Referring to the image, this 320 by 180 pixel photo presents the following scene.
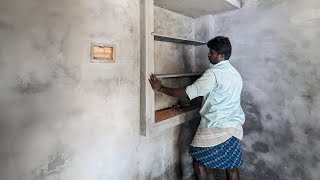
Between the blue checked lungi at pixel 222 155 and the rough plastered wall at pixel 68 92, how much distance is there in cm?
53

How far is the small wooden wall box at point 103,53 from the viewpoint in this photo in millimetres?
1360

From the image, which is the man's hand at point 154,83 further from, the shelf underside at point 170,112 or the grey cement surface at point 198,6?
the grey cement surface at point 198,6

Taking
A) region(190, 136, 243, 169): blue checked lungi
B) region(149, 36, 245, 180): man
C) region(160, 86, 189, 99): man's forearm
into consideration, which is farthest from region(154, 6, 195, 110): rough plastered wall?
region(190, 136, 243, 169): blue checked lungi

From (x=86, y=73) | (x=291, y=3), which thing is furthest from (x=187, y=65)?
(x=86, y=73)

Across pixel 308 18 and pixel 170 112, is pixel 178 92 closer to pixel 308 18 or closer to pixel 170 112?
pixel 170 112

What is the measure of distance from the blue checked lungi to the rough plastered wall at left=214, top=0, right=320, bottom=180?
61 cm

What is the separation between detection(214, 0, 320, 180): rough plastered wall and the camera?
1921 millimetres

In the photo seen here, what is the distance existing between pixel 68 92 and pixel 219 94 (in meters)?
1.13

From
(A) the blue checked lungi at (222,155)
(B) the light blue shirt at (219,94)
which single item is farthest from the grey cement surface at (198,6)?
(A) the blue checked lungi at (222,155)

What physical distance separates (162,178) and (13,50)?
5.50 feet

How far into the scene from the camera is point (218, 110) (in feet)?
5.58

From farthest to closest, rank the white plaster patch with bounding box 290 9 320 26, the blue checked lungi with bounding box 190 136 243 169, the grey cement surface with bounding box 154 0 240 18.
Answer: the grey cement surface with bounding box 154 0 240 18
the white plaster patch with bounding box 290 9 320 26
the blue checked lungi with bounding box 190 136 243 169

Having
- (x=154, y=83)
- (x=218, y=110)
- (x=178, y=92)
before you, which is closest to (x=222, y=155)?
(x=218, y=110)

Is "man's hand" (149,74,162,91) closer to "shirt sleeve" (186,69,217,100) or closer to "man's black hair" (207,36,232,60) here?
"shirt sleeve" (186,69,217,100)
